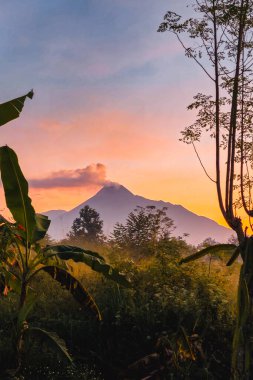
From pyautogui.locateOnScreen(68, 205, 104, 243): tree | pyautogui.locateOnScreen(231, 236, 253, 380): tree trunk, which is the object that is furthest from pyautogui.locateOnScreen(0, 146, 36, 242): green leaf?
pyautogui.locateOnScreen(68, 205, 104, 243): tree

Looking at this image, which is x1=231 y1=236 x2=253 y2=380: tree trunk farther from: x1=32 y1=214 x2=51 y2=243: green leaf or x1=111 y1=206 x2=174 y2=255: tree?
x1=111 y1=206 x2=174 y2=255: tree

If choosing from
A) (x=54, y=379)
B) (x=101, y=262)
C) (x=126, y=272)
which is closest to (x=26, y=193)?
(x=101, y=262)

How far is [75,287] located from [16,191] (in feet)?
7.30

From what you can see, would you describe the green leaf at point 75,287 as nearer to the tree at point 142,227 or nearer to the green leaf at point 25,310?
the green leaf at point 25,310

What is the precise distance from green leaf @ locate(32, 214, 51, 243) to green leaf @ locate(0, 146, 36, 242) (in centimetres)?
14

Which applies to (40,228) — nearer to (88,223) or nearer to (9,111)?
(9,111)

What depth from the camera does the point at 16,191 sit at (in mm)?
7926

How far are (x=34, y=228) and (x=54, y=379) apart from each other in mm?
2586

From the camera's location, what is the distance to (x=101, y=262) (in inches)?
327

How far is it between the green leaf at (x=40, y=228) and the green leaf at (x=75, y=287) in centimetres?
80

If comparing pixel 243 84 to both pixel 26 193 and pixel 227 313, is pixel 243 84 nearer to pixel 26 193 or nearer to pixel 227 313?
pixel 227 313

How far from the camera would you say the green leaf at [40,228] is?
822 cm

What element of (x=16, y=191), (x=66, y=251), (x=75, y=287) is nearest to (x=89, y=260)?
(x=66, y=251)

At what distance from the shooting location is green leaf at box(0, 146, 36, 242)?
25.5ft
